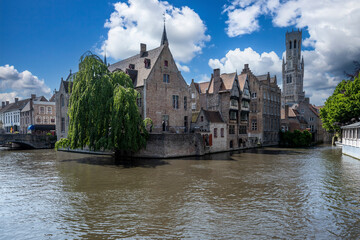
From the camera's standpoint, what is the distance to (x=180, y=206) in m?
12.2

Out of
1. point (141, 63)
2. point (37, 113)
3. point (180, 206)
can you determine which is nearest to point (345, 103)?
point (141, 63)

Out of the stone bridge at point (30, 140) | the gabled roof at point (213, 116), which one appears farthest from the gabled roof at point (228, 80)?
the stone bridge at point (30, 140)

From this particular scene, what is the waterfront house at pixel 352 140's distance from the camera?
29314 mm

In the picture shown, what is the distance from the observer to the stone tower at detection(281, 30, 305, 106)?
116m

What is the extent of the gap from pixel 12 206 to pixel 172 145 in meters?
20.0

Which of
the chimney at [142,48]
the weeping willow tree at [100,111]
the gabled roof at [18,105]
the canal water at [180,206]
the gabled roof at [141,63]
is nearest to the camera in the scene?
the canal water at [180,206]

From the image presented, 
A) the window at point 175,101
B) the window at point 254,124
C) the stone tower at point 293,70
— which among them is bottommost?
the window at point 254,124

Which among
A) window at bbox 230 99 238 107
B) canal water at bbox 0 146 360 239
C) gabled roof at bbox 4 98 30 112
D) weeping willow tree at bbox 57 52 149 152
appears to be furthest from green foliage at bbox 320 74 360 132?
gabled roof at bbox 4 98 30 112

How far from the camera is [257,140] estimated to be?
50312 millimetres

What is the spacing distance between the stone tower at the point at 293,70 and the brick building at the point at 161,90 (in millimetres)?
86226

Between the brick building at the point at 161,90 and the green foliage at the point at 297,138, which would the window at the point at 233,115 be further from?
the green foliage at the point at 297,138

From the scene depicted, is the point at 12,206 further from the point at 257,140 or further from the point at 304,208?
the point at 257,140

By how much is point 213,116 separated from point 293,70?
9553 centimetres

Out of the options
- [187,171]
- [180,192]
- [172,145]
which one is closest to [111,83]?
[172,145]
